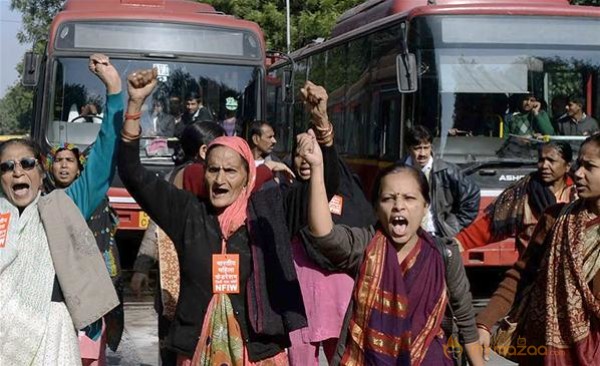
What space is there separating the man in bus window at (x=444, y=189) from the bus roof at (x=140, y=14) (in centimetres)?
547

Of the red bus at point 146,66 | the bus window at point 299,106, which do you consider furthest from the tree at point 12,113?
the red bus at point 146,66

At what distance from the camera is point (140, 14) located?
1299 cm

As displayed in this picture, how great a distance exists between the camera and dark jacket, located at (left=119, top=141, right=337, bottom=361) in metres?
4.39

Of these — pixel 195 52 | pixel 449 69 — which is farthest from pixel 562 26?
pixel 195 52

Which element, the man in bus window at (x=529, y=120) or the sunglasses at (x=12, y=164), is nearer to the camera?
the sunglasses at (x=12, y=164)

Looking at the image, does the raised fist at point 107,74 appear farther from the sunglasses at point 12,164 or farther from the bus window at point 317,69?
the bus window at point 317,69

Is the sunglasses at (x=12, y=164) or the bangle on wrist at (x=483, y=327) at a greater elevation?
the sunglasses at (x=12, y=164)

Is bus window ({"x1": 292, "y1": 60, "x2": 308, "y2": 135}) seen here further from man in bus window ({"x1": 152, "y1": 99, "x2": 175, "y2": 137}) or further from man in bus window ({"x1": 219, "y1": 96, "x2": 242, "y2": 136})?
man in bus window ({"x1": 152, "y1": 99, "x2": 175, "y2": 137})

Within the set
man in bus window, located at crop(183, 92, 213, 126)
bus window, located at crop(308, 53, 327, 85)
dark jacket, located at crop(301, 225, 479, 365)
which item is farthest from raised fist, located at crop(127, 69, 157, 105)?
bus window, located at crop(308, 53, 327, 85)

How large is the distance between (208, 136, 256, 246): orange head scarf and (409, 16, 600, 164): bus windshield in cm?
655

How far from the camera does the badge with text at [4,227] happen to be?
4438 millimetres

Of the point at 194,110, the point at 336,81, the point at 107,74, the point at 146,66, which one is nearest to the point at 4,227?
the point at 107,74

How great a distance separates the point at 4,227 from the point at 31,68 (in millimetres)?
8326

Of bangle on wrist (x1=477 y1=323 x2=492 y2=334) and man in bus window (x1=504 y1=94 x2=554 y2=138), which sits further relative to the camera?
man in bus window (x1=504 y1=94 x2=554 y2=138)
